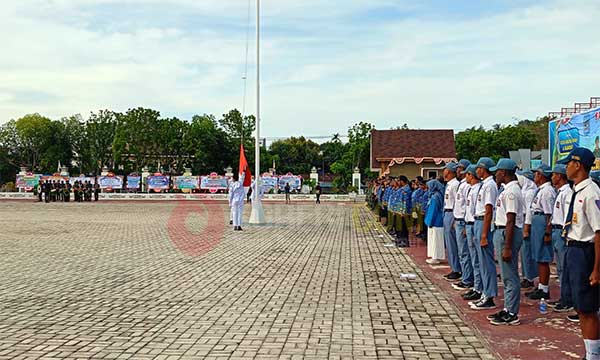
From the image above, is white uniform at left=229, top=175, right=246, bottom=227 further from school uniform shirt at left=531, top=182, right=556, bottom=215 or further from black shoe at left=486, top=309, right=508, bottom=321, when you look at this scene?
black shoe at left=486, top=309, right=508, bottom=321

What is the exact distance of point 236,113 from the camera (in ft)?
199

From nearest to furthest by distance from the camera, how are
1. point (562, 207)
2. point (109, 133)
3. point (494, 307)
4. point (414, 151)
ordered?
point (562, 207) → point (494, 307) → point (414, 151) → point (109, 133)

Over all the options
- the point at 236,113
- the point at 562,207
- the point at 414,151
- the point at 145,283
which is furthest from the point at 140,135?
the point at 562,207

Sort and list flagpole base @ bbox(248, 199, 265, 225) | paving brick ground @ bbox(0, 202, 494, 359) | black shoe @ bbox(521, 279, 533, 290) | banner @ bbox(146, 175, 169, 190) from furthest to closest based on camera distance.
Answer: banner @ bbox(146, 175, 169, 190) < flagpole base @ bbox(248, 199, 265, 225) < black shoe @ bbox(521, 279, 533, 290) < paving brick ground @ bbox(0, 202, 494, 359)

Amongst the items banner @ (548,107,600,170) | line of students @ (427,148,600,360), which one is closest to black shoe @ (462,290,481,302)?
line of students @ (427,148,600,360)

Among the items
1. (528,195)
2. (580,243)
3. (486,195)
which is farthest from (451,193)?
(580,243)

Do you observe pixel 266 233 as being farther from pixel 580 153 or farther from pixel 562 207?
pixel 580 153

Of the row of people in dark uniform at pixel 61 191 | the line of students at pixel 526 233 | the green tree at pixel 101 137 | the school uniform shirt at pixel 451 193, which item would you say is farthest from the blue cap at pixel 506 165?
the green tree at pixel 101 137

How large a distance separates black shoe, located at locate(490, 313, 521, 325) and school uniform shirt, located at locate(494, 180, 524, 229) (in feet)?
3.19

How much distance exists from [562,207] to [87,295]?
605cm

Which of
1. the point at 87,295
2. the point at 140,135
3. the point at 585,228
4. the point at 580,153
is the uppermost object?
the point at 140,135

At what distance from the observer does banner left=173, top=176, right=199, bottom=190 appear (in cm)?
4989

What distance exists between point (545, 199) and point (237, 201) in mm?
11977

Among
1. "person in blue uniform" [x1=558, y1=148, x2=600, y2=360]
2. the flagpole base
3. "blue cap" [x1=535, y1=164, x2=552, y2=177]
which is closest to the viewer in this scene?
"person in blue uniform" [x1=558, y1=148, x2=600, y2=360]
